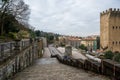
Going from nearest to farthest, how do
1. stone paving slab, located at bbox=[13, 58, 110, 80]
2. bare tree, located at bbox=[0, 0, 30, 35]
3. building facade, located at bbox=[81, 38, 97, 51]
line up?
stone paving slab, located at bbox=[13, 58, 110, 80] < bare tree, located at bbox=[0, 0, 30, 35] < building facade, located at bbox=[81, 38, 97, 51]

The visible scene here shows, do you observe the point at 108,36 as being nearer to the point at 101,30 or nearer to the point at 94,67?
the point at 101,30

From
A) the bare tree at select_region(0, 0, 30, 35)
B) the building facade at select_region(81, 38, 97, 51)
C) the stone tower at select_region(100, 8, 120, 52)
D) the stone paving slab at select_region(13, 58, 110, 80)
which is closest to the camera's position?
the stone paving slab at select_region(13, 58, 110, 80)

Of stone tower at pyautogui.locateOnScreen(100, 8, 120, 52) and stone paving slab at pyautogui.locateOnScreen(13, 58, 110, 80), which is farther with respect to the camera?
stone tower at pyautogui.locateOnScreen(100, 8, 120, 52)

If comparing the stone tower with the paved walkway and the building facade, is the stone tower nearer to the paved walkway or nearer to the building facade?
the building facade

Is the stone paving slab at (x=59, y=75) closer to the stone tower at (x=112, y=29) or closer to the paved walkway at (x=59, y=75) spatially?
the paved walkway at (x=59, y=75)

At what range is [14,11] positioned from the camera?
36.8 m

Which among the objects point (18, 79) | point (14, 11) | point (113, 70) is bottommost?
point (18, 79)

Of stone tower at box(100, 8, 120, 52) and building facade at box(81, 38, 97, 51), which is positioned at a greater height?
stone tower at box(100, 8, 120, 52)

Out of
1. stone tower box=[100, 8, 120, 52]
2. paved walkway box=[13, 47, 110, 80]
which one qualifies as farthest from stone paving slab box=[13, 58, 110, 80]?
stone tower box=[100, 8, 120, 52]

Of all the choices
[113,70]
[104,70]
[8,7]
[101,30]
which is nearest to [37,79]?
[104,70]

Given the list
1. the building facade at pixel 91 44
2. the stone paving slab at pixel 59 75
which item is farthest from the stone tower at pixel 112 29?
the stone paving slab at pixel 59 75

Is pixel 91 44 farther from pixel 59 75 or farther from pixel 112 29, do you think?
pixel 59 75

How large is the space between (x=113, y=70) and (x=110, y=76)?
0.58 meters

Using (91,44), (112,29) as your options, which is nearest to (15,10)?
(112,29)
